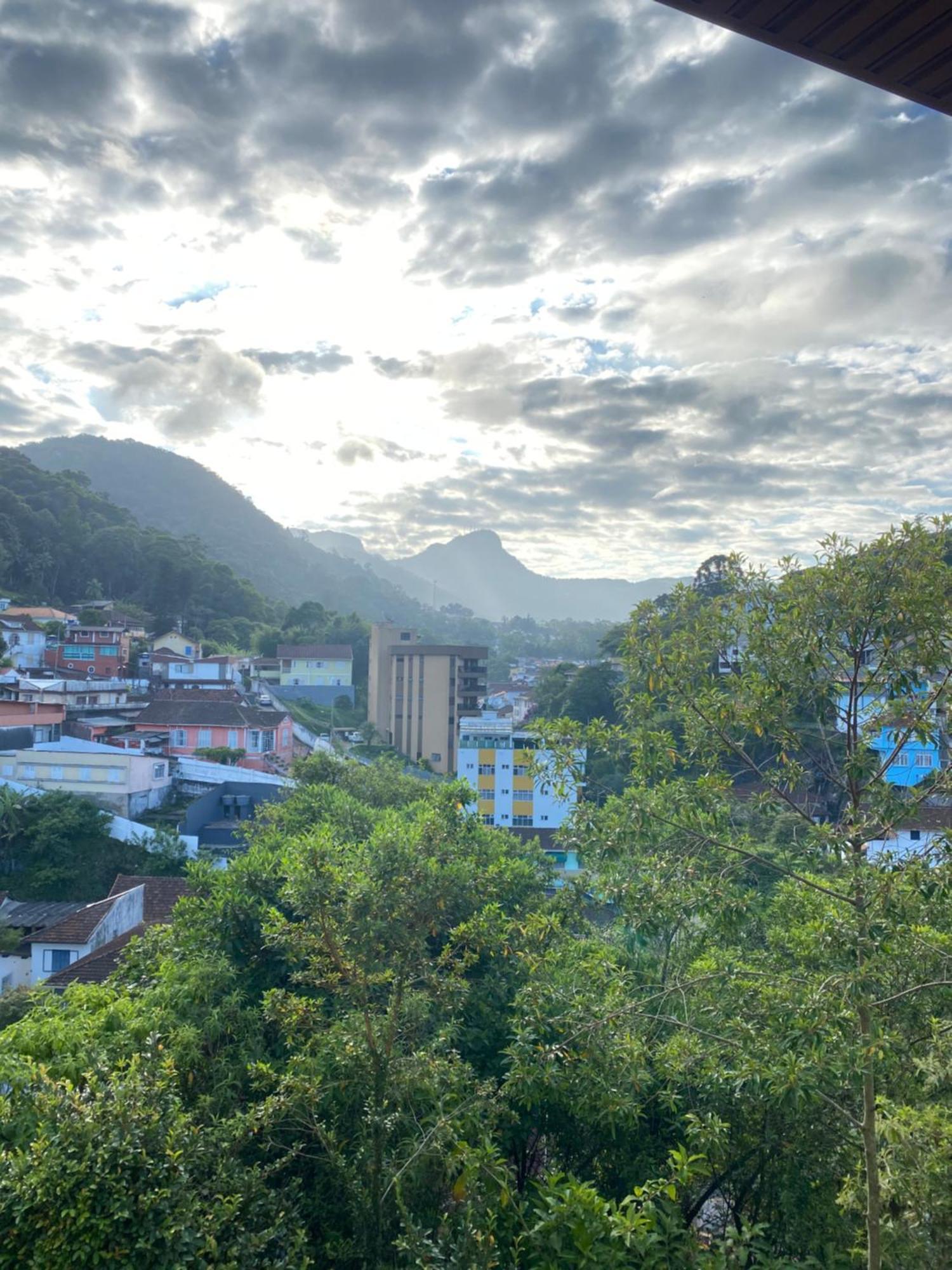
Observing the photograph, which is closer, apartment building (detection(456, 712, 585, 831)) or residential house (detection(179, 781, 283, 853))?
residential house (detection(179, 781, 283, 853))

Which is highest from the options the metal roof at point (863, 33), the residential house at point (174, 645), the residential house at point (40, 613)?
the metal roof at point (863, 33)

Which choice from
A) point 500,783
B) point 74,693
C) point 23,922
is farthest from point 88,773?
point 500,783

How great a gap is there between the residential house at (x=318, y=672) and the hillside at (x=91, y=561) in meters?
8.05

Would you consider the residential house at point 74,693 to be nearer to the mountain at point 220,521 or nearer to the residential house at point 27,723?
the residential house at point 27,723

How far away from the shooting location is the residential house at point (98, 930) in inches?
502

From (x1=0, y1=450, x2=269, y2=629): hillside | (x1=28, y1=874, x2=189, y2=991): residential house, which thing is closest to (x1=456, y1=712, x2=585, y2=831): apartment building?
(x1=28, y1=874, x2=189, y2=991): residential house

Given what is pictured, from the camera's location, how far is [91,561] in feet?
133

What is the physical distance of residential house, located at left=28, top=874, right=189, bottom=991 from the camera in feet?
41.8

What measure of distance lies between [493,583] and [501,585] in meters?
1.58

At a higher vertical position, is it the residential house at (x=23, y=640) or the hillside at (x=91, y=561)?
the hillside at (x=91, y=561)

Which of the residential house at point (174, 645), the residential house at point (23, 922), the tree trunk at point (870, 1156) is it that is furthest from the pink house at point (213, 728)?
the tree trunk at point (870, 1156)

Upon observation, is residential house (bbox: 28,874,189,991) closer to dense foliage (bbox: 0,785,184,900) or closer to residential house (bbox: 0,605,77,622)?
dense foliage (bbox: 0,785,184,900)

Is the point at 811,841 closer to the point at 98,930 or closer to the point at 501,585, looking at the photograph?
the point at 98,930

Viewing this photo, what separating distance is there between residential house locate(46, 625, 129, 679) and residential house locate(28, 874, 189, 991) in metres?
17.3
